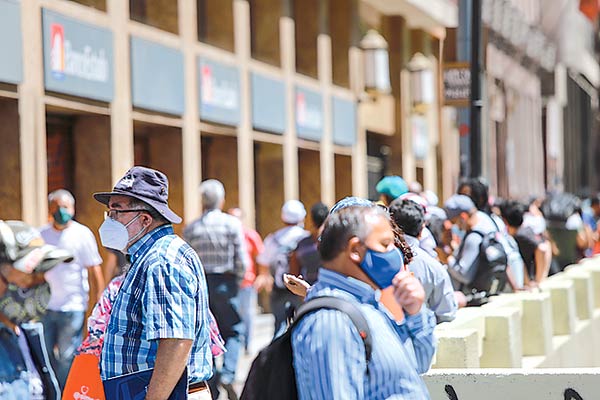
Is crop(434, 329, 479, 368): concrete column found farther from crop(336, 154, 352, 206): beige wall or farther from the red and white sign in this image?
crop(336, 154, 352, 206): beige wall

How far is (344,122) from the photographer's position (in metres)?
24.5

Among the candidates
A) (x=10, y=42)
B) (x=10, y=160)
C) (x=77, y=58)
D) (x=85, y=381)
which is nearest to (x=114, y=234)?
(x=85, y=381)

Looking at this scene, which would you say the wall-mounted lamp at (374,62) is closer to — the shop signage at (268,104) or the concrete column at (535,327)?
the shop signage at (268,104)

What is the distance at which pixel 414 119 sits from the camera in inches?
1182

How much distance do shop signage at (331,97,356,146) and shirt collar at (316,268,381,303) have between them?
19.9 meters

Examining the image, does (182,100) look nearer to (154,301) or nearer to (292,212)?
(292,212)

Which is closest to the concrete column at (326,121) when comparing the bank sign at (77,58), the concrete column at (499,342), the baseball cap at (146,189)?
the bank sign at (77,58)

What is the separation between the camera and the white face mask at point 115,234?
5391mm

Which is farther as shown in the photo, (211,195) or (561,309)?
(561,309)

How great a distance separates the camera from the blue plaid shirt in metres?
5.11

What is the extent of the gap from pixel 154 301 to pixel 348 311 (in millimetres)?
1469

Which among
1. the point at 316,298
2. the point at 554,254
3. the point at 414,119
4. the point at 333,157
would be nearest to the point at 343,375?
the point at 316,298

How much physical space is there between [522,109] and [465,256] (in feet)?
124

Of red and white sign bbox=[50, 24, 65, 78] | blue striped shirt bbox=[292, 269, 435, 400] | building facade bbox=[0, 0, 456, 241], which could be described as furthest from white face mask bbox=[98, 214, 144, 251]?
red and white sign bbox=[50, 24, 65, 78]
